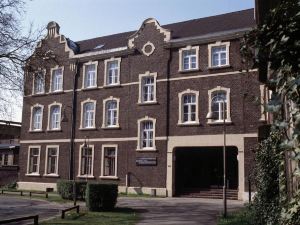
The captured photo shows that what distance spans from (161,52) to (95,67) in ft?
21.7

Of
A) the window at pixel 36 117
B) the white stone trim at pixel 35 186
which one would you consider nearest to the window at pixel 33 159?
the white stone trim at pixel 35 186

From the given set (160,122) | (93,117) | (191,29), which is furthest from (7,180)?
(191,29)

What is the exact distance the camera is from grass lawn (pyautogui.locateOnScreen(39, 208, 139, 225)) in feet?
53.0

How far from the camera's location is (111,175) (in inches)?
1244

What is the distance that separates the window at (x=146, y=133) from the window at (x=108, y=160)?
8.57 ft

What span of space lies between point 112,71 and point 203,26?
26.6 feet

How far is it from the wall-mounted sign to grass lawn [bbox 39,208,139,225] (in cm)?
936

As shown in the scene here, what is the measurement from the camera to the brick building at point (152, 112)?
89.7 ft

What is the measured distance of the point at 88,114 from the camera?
111 ft

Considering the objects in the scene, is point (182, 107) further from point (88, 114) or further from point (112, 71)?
point (88, 114)

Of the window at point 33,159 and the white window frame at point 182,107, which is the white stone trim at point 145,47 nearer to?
the white window frame at point 182,107

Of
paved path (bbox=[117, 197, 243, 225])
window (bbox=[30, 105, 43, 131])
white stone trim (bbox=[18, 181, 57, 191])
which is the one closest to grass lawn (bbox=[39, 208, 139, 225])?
paved path (bbox=[117, 197, 243, 225])

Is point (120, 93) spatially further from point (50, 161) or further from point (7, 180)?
point (7, 180)

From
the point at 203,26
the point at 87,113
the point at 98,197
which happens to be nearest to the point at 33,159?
the point at 87,113
